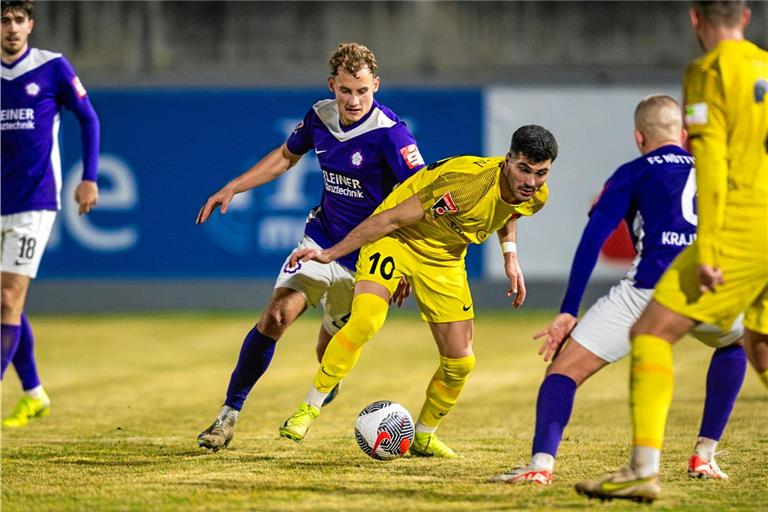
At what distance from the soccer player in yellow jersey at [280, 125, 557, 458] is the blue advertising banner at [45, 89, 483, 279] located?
9.83 meters

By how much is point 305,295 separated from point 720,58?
3.20m

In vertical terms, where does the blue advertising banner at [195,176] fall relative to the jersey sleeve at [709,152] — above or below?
below

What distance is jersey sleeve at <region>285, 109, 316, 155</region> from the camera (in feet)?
24.8

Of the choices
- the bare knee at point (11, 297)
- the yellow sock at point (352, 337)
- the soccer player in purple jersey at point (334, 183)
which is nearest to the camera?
the yellow sock at point (352, 337)

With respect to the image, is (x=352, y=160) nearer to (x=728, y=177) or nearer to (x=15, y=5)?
(x=15, y=5)

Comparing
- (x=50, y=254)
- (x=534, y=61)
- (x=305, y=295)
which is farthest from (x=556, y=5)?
(x=305, y=295)

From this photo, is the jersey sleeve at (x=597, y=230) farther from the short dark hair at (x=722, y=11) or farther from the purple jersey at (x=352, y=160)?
the purple jersey at (x=352, y=160)

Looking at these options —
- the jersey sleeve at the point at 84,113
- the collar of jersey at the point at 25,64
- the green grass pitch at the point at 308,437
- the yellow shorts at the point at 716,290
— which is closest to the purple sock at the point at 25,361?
the green grass pitch at the point at 308,437

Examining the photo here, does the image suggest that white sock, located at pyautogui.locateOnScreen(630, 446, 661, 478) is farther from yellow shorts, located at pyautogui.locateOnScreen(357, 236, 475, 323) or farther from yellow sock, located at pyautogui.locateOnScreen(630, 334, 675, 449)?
yellow shorts, located at pyautogui.locateOnScreen(357, 236, 475, 323)

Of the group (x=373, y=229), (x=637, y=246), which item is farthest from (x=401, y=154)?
(x=637, y=246)

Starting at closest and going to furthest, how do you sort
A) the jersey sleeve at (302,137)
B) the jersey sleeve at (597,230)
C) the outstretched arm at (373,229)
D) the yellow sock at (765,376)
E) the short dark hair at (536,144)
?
the jersey sleeve at (597,230) → the yellow sock at (765,376) → the short dark hair at (536,144) → the outstretched arm at (373,229) → the jersey sleeve at (302,137)

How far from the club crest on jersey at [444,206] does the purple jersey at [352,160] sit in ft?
1.91

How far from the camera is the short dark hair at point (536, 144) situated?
609 cm

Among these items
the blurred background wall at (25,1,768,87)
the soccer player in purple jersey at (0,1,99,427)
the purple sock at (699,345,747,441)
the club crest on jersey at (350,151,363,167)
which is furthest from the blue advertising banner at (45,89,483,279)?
the purple sock at (699,345,747,441)
